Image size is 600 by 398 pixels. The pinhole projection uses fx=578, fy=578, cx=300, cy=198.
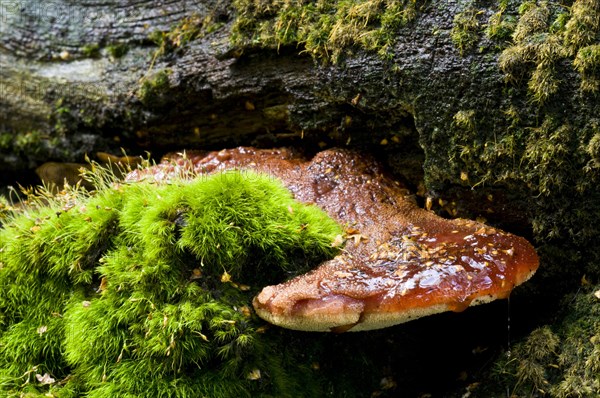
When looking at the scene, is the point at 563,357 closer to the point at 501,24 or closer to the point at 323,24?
the point at 501,24

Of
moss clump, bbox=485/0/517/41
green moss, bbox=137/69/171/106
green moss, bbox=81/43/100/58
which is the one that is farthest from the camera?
green moss, bbox=81/43/100/58

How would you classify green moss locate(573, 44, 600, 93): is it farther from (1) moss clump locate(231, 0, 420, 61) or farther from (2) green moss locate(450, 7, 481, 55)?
(1) moss clump locate(231, 0, 420, 61)

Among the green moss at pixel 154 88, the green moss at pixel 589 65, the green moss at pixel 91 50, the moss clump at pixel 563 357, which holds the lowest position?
the moss clump at pixel 563 357

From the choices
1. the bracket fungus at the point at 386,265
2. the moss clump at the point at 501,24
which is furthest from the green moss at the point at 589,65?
the bracket fungus at the point at 386,265

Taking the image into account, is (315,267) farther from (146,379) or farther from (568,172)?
(568,172)

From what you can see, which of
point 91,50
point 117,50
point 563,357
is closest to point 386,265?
point 563,357

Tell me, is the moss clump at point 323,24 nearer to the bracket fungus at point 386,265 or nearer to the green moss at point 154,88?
the green moss at point 154,88

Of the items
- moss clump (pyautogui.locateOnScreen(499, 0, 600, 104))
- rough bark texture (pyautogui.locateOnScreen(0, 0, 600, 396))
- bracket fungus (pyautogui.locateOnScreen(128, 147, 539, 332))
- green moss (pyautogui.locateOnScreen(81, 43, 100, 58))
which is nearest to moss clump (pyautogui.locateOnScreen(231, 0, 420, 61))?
rough bark texture (pyautogui.locateOnScreen(0, 0, 600, 396))
